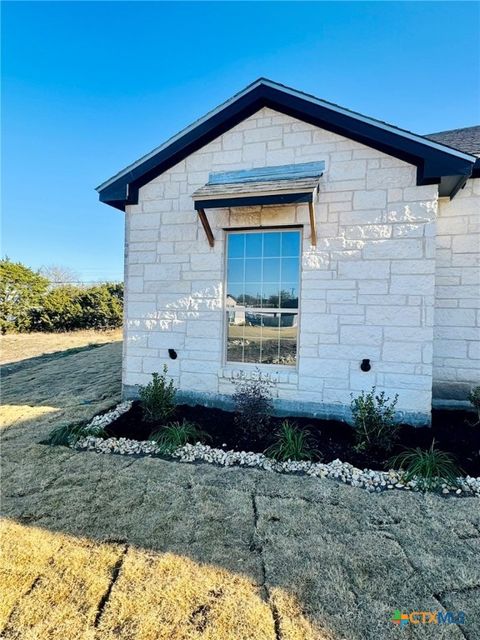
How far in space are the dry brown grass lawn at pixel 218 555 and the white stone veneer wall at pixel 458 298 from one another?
3234 mm

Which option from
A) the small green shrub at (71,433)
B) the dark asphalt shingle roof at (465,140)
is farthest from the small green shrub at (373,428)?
the dark asphalt shingle roof at (465,140)

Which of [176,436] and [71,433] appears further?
[71,433]

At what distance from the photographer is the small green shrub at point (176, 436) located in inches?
172

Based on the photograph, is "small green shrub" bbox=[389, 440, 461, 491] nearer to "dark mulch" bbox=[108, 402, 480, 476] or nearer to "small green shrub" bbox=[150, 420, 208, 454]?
"dark mulch" bbox=[108, 402, 480, 476]

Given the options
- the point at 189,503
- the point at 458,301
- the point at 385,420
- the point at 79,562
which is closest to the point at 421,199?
the point at 458,301

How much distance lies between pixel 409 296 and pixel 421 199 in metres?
1.52

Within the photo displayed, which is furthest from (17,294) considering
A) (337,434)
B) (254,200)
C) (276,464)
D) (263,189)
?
(337,434)

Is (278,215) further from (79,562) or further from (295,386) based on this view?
(79,562)

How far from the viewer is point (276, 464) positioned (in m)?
3.92

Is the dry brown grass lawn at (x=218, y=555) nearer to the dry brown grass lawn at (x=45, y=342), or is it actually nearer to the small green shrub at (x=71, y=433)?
the small green shrub at (x=71, y=433)

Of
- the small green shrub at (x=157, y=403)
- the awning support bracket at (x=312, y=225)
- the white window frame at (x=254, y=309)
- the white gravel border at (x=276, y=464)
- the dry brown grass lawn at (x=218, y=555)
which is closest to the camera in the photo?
the dry brown grass lawn at (x=218, y=555)

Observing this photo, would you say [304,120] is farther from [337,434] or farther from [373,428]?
[337,434]

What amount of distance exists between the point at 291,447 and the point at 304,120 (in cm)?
531

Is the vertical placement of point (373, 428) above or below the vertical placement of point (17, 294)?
below
